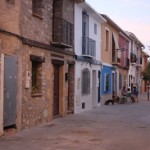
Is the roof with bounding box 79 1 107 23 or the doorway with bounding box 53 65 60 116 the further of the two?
the roof with bounding box 79 1 107 23

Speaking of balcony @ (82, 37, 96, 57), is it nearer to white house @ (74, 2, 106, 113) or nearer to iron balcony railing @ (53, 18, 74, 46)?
white house @ (74, 2, 106, 113)

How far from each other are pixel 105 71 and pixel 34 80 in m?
15.0

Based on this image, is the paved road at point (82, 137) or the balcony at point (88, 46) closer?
the paved road at point (82, 137)

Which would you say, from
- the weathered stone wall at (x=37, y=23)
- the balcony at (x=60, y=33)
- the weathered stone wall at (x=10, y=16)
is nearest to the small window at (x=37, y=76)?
the weathered stone wall at (x=37, y=23)

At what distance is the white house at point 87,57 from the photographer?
22688 millimetres

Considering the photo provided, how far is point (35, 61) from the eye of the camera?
1625 centimetres

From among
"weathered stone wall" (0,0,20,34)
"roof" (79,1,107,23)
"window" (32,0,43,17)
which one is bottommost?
"weathered stone wall" (0,0,20,34)

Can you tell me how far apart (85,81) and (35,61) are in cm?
869

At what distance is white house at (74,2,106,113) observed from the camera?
74.4 feet

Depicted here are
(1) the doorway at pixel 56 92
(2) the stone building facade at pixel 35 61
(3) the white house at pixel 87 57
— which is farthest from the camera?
(3) the white house at pixel 87 57

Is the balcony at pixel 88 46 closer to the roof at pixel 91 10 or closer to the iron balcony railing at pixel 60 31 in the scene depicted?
the roof at pixel 91 10

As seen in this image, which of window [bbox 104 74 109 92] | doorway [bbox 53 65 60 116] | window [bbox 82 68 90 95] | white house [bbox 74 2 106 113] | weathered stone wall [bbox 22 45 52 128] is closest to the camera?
weathered stone wall [bbox 22 45 52 128]

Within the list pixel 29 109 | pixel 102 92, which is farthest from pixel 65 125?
pixel 102 92

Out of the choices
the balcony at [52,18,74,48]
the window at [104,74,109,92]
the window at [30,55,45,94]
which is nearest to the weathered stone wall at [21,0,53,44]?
the balcony at [52,18,74,48]
